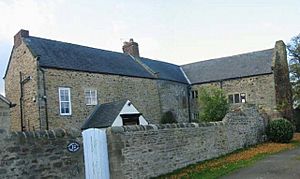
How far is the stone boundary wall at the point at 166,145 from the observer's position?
10.9 metres

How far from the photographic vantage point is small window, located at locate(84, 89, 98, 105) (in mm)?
23922

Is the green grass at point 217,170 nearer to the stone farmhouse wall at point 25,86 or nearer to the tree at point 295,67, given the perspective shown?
the stone farmhouse wall at point 25,86

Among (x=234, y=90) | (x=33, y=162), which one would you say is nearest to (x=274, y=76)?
(x=234, y=90)

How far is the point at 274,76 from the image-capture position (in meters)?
30.4

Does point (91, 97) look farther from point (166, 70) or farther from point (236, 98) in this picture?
point (236, 98)

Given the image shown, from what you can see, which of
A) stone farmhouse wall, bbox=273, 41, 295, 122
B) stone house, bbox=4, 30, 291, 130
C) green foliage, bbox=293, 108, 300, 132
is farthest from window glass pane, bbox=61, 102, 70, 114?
green foliage, bbox=293, 108, 300, 132

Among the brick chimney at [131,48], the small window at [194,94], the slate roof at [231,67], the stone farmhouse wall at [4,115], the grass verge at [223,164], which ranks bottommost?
the grass verge at [223,164]

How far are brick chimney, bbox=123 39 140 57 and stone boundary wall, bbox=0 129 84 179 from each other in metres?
23.7

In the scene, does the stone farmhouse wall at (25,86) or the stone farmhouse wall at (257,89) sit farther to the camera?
the stone farmhouse wall at (257,89)

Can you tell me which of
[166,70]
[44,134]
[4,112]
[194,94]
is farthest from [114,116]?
[194,94]

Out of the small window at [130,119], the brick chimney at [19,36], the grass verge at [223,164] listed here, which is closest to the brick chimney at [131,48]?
the small window at [130,119]

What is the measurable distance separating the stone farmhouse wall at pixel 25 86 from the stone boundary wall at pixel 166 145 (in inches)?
431

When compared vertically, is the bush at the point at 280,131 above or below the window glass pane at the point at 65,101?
below

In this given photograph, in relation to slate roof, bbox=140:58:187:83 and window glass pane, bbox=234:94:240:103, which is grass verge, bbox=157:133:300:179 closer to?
window glass pane, bbox=234:94:240:103
